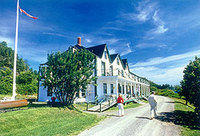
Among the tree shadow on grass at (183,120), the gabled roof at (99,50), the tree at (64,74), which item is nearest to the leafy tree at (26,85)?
the gabled roof at (99,50)

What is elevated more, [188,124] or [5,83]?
[5,83]

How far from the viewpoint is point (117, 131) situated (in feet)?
21.6

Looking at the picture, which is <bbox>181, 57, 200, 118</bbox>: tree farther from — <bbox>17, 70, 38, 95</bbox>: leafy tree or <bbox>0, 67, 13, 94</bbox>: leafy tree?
<bbox>0, 67, 13, 94</bbox>: leafy tree

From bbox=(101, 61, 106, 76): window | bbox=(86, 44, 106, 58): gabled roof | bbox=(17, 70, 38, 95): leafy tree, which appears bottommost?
bbox=(17, 70, 38, 95): leafy tree

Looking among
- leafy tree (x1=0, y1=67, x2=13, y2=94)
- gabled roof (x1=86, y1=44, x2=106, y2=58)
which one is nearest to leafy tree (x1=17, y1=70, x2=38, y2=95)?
leafy tree (x1=0, y1=67, x2=13, y2=94)

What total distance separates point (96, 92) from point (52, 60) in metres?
9.02

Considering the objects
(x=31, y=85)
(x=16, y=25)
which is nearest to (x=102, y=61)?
(x=16, y=25)

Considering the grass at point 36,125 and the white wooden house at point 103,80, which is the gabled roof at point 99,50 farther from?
the grass at point 36,125

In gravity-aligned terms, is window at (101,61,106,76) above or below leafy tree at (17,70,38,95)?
above

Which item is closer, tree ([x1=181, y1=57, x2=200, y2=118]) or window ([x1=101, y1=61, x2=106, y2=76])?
tree ([x1=181, y1=57, x2=200, y2=118])

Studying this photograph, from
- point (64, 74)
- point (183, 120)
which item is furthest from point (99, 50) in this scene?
point (183, 120)

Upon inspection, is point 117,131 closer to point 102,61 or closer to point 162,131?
point 162,131

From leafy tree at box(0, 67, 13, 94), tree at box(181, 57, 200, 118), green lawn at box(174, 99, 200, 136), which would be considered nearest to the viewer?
green lawn at box(174, 99, 200, 136)

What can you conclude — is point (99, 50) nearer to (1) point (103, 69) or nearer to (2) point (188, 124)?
(1) point (103, 69)
